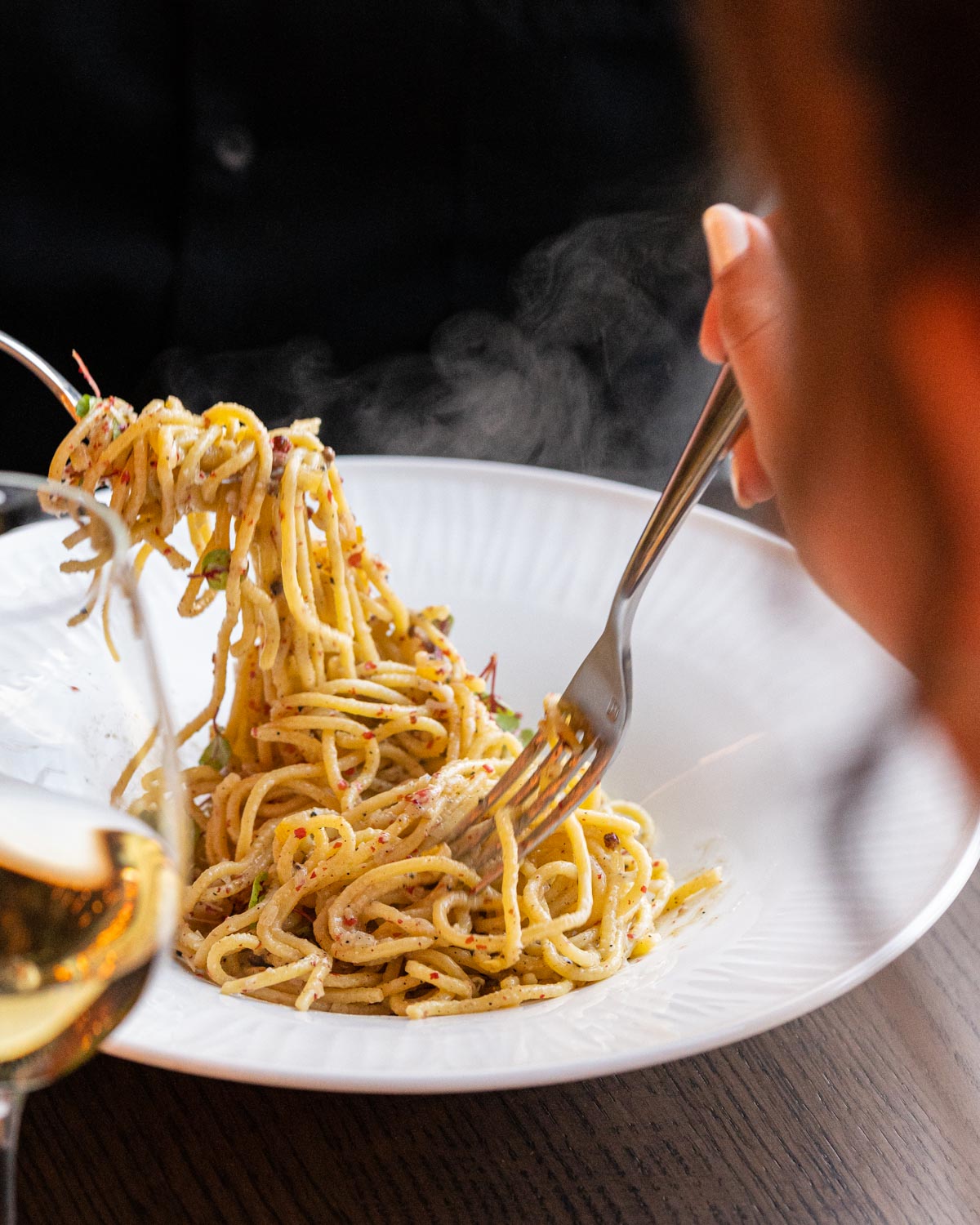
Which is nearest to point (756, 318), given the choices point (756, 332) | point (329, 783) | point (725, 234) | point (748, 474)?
point (756, 332)

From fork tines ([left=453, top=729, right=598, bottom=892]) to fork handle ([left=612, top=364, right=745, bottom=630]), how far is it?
16 cm

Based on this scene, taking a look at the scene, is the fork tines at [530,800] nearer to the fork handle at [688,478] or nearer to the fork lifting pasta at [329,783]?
the fork lifting pasta at [329,783]

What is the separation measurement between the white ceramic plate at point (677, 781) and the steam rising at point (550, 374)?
19.7 inches

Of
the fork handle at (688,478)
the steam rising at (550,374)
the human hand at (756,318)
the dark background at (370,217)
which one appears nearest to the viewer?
the human hand at (756,318)

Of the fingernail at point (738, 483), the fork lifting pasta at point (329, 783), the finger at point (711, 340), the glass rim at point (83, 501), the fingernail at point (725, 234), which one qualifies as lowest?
the fork lifting pasta at point (329, 783)

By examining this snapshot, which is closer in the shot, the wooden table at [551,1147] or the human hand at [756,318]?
the human hand at [756,318]

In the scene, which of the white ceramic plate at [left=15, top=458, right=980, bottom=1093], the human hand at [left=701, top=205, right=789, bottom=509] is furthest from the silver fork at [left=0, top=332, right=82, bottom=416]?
the human hand at [left=701, top=205, right=789, bottom=509]

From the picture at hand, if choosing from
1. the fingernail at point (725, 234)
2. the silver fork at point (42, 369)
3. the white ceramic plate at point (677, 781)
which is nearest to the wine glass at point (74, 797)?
the white ceramic plate at point (677, 781)

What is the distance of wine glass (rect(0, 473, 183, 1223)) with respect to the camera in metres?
0.68

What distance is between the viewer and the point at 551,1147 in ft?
3.44

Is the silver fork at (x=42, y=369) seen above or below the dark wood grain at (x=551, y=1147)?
above

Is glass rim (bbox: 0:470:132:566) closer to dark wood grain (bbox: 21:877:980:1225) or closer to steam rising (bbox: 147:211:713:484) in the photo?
dark wood grain (bbox: 21:877:980:1225)

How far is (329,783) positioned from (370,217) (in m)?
1.98

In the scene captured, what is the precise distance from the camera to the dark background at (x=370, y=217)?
2.68 m
